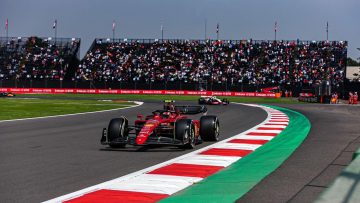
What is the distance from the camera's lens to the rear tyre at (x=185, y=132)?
9.16 meters

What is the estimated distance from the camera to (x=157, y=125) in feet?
31.0

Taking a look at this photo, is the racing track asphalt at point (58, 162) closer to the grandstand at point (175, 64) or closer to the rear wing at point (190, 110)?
the rear wing at point (190, 110)

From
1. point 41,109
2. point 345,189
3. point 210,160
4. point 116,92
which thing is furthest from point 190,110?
point 116,92

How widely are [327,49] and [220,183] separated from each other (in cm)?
5877

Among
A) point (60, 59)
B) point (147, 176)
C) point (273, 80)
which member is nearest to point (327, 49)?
point (273, 80)

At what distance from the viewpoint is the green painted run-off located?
16.9ft

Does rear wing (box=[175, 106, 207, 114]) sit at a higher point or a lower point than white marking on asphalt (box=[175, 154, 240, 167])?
higher

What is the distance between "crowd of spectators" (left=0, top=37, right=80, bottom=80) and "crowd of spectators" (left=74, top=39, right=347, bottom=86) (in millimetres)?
2711

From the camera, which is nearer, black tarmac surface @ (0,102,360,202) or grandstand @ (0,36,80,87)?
black tarmac surface @ (0,102,360,202)

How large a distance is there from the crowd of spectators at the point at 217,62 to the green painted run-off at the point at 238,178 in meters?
46.0

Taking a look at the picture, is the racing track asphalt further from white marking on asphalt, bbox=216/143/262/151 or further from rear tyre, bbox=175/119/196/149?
white marking on asphalt, bbox=216/143/262/151

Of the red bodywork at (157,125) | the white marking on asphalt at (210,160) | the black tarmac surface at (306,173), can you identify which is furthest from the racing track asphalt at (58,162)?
the black tarmac surface at (306,173)

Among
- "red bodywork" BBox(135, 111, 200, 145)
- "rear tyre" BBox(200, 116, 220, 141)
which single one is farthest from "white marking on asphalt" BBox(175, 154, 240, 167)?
"rear tyre" BBox(200, 116, 220, 141)

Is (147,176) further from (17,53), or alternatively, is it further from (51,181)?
(17,53)
